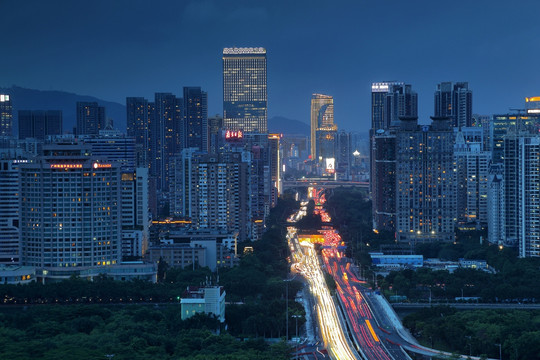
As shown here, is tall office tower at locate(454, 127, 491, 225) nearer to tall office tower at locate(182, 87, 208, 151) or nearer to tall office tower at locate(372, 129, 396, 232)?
tall office tower at locate(372, 129, 396, 232)

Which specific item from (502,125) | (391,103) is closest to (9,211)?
(502,125)

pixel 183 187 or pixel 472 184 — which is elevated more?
pixel 472 184

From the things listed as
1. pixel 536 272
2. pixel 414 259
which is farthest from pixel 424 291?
pixel 414 259

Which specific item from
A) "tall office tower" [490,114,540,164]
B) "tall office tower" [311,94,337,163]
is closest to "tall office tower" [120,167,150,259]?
"tall office tower" [490,114,540,164]

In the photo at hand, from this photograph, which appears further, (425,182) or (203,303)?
(425,182)

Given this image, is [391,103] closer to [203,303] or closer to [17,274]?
[17,274]

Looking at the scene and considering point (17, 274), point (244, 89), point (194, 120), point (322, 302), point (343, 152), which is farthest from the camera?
point (343, 152)

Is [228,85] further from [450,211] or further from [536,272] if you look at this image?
[536,272]
